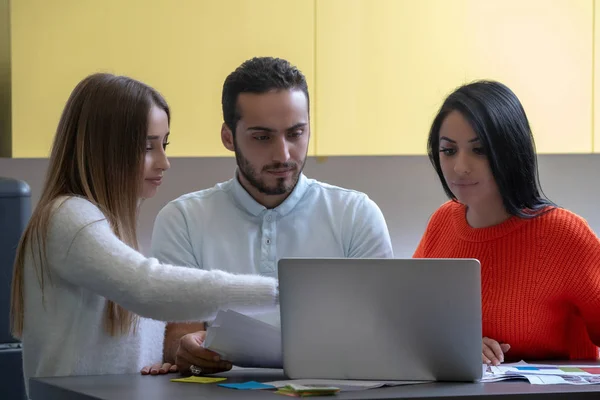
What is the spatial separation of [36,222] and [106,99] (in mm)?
288

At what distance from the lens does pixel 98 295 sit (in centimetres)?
183

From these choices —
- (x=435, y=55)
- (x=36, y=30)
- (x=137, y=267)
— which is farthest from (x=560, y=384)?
(x=36, y=30)

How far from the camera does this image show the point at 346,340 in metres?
1.65

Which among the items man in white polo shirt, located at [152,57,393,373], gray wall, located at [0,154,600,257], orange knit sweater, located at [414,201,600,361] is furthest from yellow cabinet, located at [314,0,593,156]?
orange knit sweater, located at [414,201,600,361]

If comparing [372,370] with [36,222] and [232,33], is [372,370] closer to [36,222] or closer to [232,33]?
[36,222]

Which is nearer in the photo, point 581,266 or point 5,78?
point 581,266

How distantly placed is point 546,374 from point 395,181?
1.95 meters

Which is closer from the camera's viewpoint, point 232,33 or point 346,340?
point 346,340

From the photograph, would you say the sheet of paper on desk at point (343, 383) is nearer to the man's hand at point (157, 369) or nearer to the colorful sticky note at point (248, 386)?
the colorful sticky note at point (248, 386)

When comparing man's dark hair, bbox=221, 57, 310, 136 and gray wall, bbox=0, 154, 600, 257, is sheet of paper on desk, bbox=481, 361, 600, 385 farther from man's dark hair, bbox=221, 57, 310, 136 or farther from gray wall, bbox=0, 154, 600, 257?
gray wall, bbox=0, 154, 600, 257

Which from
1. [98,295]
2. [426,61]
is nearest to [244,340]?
[98,295]

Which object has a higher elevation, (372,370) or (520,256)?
(520,256)

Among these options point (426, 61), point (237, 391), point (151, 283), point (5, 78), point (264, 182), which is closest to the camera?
point (237, 391)

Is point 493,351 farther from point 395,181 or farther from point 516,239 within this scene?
point 395,181
